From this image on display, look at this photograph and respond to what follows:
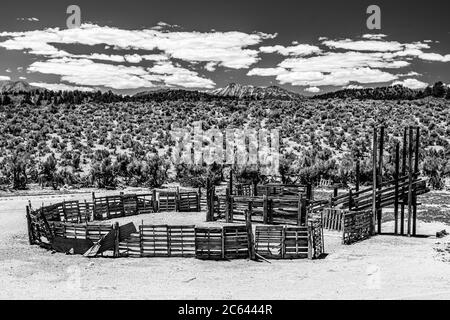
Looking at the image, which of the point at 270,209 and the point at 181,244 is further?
the point at 270,209

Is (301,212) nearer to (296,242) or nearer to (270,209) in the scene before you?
(270,209)

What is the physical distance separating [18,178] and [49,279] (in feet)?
84.0

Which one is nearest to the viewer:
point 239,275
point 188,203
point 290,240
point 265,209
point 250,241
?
point 239,275

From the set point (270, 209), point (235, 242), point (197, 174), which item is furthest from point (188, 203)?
point (197, 174)

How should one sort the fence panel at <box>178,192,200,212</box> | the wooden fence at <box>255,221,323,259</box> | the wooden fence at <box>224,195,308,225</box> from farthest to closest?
the fence panel at <box>178,192,200,212</box>
the wooden fence at <box>224,195,308,225</box>
the wooden fence at <box>255,221,323,259</box>

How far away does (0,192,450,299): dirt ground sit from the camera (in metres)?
14.1

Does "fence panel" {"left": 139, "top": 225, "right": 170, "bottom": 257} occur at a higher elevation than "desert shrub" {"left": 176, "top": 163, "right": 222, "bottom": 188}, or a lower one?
lower

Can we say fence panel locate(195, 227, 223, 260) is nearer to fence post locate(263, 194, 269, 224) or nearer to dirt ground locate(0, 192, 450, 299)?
dirt ground locate(0, 192, 450, 299)

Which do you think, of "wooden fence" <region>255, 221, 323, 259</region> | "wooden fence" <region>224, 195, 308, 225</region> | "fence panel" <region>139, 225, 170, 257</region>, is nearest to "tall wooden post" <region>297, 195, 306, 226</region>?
"wooden fence" <region>224, 195, 308, 225</region>

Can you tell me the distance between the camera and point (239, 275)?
1616cm

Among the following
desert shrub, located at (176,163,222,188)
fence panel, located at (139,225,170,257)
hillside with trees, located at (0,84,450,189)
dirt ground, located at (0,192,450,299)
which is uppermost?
hillside with trees, located at (0,84,450,189)

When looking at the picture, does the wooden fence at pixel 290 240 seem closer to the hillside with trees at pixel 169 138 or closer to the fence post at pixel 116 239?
the fence post at pixel 116 239

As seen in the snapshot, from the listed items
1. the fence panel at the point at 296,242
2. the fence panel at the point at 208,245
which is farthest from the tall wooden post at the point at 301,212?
the fence panel at the point at 208,245

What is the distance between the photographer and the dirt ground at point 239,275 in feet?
46.3
